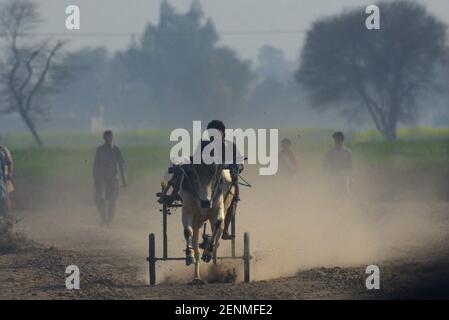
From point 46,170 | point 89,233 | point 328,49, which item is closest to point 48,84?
point 328,49

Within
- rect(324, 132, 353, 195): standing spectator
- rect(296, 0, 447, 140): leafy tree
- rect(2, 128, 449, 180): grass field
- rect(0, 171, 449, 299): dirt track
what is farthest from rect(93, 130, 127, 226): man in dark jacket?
rect(296, 0, 447, 140): leafy tree

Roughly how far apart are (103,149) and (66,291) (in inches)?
425

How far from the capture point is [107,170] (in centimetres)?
2625

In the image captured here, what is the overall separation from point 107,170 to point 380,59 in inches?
1945

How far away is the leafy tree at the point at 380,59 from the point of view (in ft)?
238

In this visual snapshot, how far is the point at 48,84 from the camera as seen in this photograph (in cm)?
7700

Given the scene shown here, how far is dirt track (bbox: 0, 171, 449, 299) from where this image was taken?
14.9m

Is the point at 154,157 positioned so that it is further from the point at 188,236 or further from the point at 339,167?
the point at 188,236

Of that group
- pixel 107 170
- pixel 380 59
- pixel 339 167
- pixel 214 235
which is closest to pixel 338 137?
pixel 339 167

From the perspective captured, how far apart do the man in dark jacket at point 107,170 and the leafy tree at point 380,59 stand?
45472 millimetres

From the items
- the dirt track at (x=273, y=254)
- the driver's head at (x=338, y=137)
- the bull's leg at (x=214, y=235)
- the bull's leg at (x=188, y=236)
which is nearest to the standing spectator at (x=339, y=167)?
the driver's head at (x=338, y=137)
